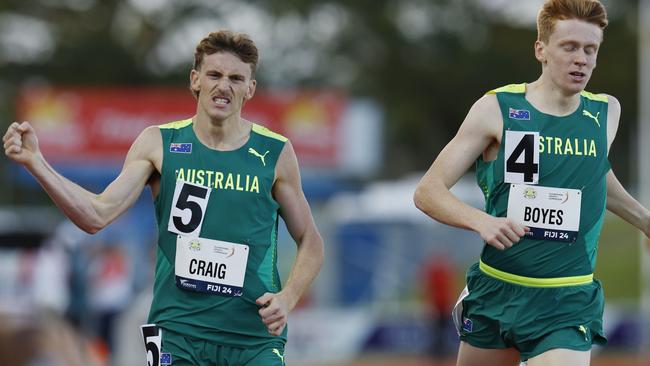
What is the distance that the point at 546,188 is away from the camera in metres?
6.45

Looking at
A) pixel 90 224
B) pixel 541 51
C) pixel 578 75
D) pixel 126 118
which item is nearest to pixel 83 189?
pixel 90 224

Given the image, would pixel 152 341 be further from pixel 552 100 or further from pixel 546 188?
pixel 552 100

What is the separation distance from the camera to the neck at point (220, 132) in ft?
21.3

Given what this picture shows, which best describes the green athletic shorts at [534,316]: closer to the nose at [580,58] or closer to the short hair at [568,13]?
the nose at [580,58]

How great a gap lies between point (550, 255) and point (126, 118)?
18.5 m

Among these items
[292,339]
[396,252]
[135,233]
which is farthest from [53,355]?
[396,252]

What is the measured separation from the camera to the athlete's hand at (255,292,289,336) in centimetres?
618

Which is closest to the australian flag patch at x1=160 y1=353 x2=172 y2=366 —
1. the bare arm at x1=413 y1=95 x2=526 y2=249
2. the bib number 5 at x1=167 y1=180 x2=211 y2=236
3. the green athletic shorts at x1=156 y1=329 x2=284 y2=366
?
the green athletic shorts at x1=156 y1=329 x2=284 y2=366

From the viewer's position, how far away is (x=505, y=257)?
656 centimetres

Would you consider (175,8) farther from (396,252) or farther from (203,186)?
(203,186)

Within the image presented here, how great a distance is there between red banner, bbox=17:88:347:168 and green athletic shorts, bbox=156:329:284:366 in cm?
1768

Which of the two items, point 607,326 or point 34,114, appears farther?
point 607,326

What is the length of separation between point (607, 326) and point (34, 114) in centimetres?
1163

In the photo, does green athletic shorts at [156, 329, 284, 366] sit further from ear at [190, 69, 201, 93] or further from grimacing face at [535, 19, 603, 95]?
grimacing face at [535, 19, 603, 95]
